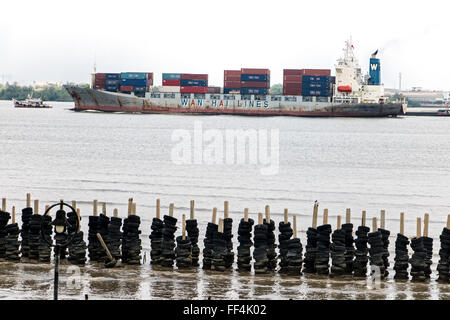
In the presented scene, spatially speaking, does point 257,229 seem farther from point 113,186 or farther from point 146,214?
point 113,186

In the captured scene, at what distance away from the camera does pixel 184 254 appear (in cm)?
2364

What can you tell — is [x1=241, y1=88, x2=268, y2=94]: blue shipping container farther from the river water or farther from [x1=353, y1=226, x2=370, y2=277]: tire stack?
[x1=353, y1=226, x2=370, y2=277]: tire stack

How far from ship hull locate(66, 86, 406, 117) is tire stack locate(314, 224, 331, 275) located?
5053 inches

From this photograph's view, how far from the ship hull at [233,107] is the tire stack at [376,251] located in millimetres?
128003

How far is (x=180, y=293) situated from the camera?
2073 cm

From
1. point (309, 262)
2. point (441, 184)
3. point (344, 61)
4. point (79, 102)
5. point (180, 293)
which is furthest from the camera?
point (79, 102)

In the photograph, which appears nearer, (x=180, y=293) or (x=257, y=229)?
(x=180, y=293)

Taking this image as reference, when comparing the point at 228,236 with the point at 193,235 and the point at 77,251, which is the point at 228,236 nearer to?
the point at 193,235

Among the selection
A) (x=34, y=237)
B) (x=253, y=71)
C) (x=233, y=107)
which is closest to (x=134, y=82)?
(x=233, y=107)

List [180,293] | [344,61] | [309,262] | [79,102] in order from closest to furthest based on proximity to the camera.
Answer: [180,293], [309,262], [344,61], [79,102]

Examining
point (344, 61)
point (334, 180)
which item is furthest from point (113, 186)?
point (344, 61)

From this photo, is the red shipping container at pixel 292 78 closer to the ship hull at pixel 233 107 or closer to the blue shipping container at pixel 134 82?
the ship hull at pixel 233 107

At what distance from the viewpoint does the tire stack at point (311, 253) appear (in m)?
23.5
